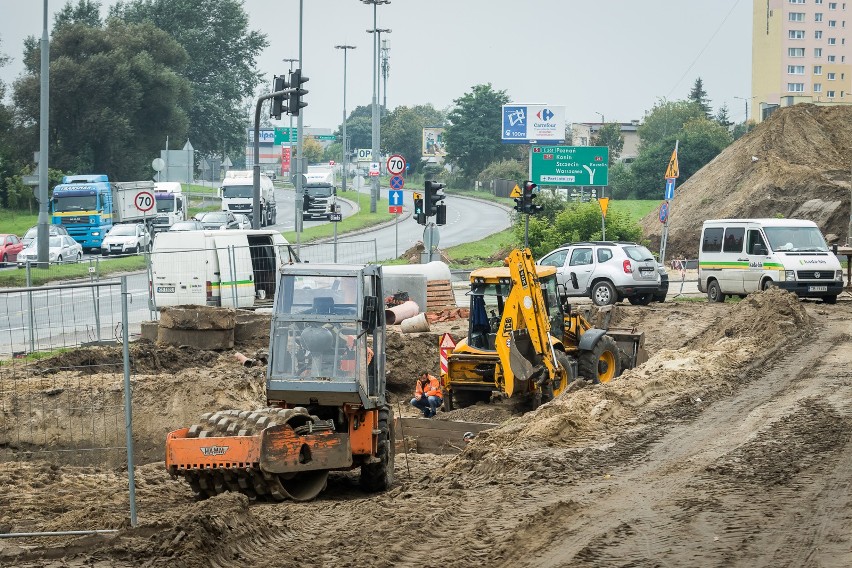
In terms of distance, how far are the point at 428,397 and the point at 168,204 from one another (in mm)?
40661

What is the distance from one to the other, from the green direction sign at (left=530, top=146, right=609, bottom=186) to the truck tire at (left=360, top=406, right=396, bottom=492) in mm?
36884

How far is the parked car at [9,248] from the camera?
1631 inches

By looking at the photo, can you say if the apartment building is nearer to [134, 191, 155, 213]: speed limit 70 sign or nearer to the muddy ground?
[134, 191, 155, 213]: speed limit 70 sign

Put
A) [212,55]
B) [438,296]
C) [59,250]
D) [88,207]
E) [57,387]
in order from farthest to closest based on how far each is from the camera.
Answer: [212,55], [88,207], [59,250], [438,296], [57,387]

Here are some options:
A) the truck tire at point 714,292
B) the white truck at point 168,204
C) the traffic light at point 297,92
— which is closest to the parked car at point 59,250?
the white truck at point 168,204

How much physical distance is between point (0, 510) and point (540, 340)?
27.4ft

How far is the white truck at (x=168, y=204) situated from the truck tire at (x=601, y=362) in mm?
38893

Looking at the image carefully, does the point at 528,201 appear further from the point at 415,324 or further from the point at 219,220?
the point at 219,220

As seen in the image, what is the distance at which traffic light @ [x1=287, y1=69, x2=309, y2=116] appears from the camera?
27.8m

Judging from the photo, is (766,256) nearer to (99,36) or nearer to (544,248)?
(544,248)

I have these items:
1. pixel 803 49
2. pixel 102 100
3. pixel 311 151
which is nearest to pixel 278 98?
pixel 102 100

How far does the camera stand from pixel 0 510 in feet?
35.8

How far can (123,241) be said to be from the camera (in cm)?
4841

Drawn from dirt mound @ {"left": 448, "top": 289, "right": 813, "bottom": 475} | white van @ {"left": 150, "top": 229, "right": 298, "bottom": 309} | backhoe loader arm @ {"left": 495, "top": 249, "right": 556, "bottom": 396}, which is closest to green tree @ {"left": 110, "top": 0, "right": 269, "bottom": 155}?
white van @ {"left": 150, "top": 229, "right": 298, "bottom": 309}
